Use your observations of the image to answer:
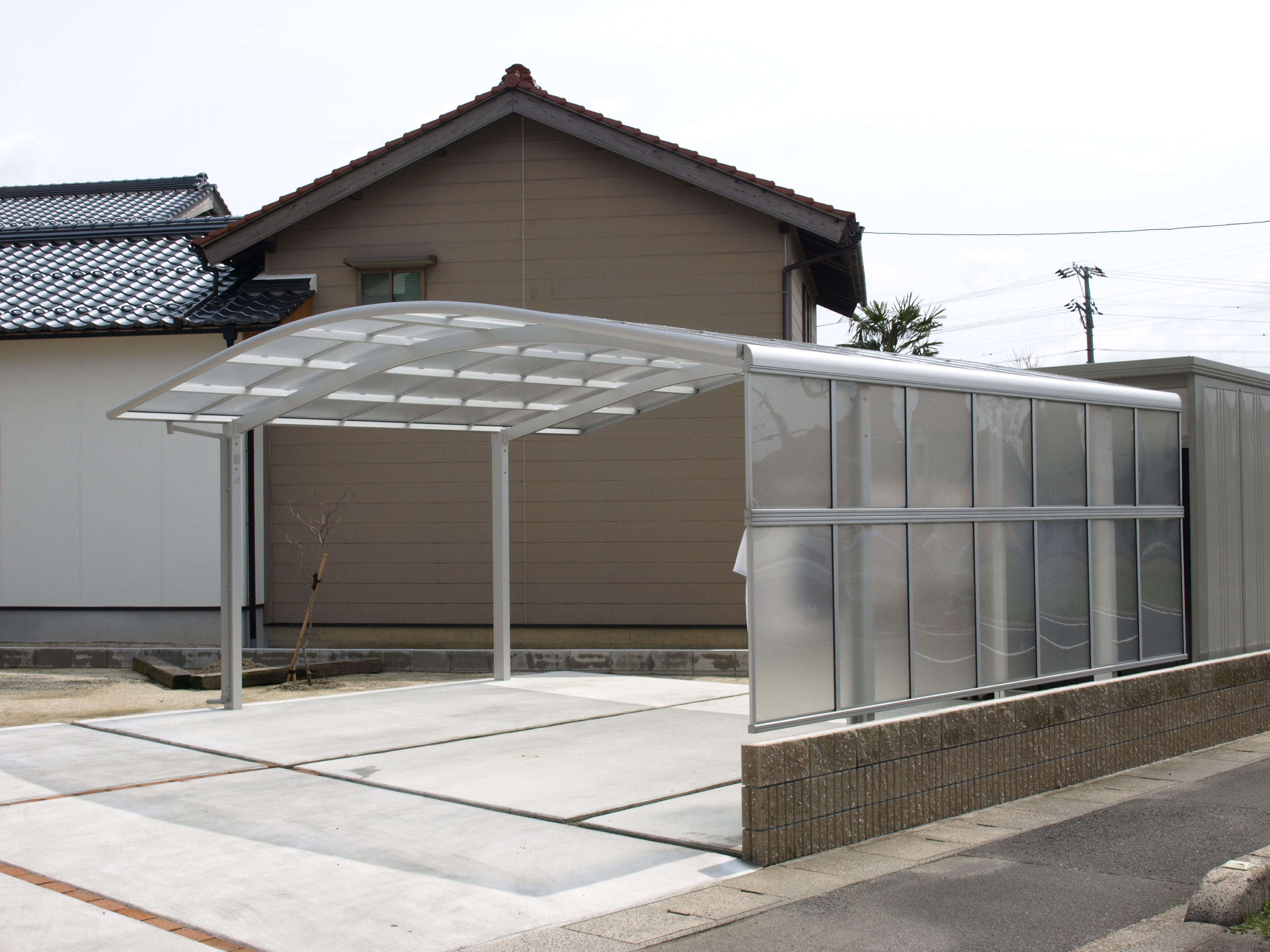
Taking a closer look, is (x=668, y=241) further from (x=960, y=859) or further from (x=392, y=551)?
(x=960, y=859)

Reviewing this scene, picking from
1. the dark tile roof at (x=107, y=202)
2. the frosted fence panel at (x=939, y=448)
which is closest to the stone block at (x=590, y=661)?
the frosted fence panel at (x=939, y=448)

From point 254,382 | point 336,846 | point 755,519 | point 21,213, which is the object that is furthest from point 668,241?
point 21,213

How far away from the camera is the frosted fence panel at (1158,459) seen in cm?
862

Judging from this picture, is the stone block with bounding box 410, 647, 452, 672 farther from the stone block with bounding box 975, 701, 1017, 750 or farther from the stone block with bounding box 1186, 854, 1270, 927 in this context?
the stone block with bounding box 1186, 854, 1270, 927

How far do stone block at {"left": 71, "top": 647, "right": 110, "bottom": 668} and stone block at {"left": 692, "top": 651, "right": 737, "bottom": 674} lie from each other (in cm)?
676

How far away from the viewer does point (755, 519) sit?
5.74m

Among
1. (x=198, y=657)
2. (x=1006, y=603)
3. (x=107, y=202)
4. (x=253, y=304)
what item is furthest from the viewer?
(x=107, y=202)

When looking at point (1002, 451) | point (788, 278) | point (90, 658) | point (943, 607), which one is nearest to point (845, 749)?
point (943, 607)

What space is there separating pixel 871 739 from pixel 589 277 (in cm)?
865

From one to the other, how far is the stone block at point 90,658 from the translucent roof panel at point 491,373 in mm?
5316

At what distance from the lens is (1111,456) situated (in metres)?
8.28

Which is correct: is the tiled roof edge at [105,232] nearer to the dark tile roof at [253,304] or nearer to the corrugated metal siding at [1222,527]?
the dark tile roof at [253,304]

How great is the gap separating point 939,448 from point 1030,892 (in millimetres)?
2742

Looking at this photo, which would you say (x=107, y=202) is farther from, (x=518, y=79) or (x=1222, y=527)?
(x=1222, y=527)
